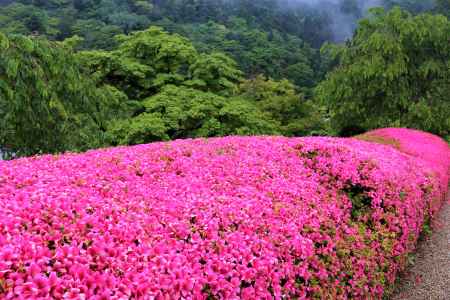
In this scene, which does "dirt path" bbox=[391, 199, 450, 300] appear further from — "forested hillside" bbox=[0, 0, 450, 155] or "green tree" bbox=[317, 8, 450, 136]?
"green tree" bbox=[317, 8, 450, 136]

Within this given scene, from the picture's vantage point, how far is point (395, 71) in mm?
16219

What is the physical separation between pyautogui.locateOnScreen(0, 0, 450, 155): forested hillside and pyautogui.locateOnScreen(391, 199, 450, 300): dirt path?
5.59 metres

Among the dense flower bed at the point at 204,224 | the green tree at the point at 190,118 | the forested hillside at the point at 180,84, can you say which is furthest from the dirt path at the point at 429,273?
the green tree at the point at 190,118

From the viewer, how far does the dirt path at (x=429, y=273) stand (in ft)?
17.7

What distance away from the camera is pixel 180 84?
13.8 m

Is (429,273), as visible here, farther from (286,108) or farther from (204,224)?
(286,108)

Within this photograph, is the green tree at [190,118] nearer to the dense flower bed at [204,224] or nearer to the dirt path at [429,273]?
the dense flower bed at [204,224]

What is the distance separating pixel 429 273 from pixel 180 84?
9773 mm

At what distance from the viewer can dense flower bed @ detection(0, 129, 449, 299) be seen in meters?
2.17

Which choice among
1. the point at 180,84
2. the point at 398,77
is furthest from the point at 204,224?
the point at 398,77

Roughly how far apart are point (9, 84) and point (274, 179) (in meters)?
4.36

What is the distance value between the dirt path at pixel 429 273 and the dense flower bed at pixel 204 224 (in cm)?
39

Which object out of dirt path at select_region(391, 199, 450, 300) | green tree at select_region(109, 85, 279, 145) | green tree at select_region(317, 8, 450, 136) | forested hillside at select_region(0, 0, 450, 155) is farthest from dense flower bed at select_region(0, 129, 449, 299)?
green tree at select_region(317, 8, 450, 136)

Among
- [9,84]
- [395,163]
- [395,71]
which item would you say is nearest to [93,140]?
[9,84]
